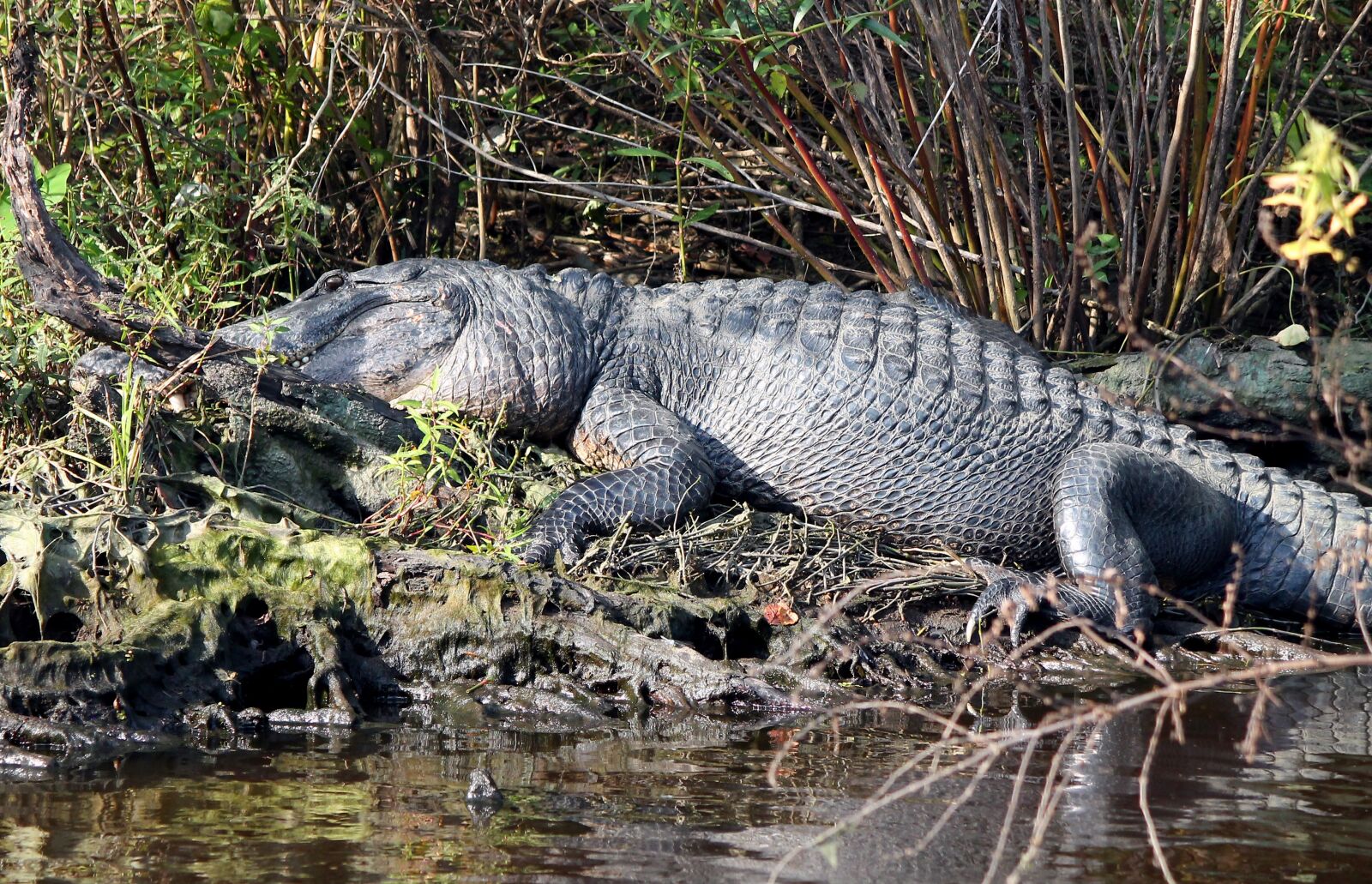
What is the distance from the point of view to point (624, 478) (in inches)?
183

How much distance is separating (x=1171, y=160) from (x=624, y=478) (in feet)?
8.05

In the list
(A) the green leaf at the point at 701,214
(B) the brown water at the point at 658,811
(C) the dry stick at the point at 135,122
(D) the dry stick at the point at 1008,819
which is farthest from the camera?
(A) the green leaf at the point at 701,214

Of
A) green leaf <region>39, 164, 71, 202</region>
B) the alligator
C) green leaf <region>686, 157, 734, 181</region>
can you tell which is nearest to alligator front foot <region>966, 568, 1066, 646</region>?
the alligator

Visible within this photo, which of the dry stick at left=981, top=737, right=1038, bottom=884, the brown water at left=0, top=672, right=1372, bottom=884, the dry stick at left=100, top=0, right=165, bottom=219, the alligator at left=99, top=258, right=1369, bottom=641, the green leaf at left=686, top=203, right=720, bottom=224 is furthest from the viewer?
the green leaf at left=686, top=203, right=720, bottom=224

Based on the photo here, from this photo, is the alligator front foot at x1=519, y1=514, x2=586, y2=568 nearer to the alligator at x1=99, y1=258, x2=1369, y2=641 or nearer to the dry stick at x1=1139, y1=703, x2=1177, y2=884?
the alligator at x1=99, y1=258, x2=1369, y2=641

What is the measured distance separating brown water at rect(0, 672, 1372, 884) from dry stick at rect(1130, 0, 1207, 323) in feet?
7.83

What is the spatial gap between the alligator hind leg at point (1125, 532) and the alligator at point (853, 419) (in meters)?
0.01

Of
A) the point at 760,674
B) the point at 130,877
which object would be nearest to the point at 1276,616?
the point at 760,674

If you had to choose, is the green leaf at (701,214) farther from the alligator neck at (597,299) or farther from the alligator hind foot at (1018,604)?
the alligator hind foot at (1018,604)

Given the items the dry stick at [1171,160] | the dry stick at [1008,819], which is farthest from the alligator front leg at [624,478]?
the dry stick at [1171,160]

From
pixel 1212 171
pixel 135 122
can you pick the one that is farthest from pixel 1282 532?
pixel 135 122

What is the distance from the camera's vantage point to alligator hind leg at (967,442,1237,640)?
14.9 feet

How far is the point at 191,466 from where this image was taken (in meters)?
4.35

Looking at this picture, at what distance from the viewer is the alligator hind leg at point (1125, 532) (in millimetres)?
4531
